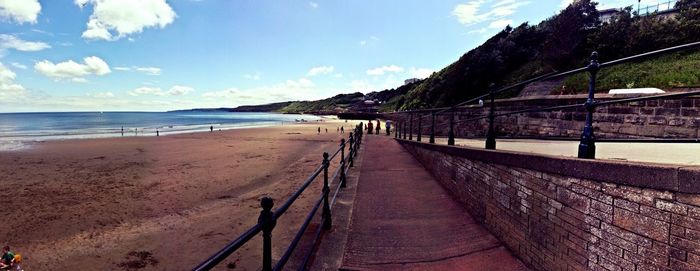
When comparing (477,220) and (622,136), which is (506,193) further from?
(622,136)

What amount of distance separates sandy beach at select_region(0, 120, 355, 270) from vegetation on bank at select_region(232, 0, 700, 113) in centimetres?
1779

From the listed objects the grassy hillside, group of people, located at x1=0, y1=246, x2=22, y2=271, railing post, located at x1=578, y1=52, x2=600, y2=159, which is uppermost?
the grassy hillside

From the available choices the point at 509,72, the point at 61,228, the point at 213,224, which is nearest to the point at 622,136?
the point at 213,224

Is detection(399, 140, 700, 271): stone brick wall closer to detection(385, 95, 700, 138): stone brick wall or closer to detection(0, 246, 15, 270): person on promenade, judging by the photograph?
detection(385, 95, 700, 138): stone brick wall

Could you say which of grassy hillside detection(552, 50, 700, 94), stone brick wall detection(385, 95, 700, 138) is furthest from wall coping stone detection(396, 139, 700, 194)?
grassy hillside detection(552, 50, 700, 94)

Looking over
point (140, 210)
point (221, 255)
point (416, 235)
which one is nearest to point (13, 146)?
point (140, 210)

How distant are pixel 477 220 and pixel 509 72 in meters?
35.5

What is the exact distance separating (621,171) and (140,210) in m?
11.0

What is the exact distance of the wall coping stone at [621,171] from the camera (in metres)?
2.05

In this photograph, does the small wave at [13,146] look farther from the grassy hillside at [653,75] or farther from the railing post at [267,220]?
the grassy hillside at [653,75]

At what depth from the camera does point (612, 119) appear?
30.9 feet

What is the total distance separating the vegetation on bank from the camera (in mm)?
18609

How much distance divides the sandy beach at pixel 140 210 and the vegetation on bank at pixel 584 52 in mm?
17789

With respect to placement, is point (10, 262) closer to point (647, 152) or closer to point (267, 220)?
point (267, 220)
